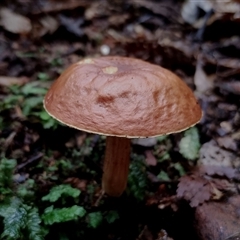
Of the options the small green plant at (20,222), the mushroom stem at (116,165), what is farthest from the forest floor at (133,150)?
the mushroom stem at (116,165)

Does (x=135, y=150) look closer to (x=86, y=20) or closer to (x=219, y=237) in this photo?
(x=219, y=237)

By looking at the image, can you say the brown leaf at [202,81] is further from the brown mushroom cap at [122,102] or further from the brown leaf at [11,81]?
the brown leaf at [11,81]

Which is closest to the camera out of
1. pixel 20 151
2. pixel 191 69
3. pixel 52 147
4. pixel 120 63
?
pixel 120 63

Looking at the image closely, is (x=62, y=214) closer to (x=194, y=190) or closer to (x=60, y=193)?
(x=60, y=193)

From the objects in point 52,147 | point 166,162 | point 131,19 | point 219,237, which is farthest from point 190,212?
point 131,19

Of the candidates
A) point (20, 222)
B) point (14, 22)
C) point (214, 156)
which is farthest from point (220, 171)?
point (14, 22)

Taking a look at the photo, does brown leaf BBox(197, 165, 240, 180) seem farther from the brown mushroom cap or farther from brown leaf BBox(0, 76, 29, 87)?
brown leaf BBox(0, 76, 29, 87)
